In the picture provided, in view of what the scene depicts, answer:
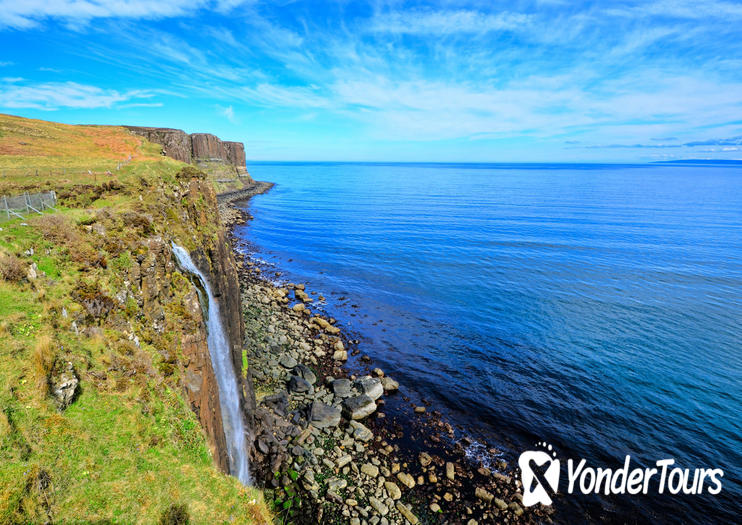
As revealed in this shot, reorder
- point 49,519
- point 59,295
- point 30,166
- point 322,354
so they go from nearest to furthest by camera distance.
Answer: point 49,519 < point 59,295 < point 322,354 < point 30,166

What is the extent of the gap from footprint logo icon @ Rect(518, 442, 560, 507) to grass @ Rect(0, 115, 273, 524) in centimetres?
1484

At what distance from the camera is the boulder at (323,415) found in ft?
74.9

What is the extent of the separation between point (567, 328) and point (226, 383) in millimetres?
32287

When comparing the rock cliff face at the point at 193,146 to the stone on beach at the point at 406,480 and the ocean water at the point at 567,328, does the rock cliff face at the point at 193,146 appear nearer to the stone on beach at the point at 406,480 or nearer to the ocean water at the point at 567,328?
the ocean water at the point at 567,328

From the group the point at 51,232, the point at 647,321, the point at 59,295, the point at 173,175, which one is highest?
the point at 173,175

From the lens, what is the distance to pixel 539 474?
20188 millimetres

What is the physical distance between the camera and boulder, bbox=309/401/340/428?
22822 mm

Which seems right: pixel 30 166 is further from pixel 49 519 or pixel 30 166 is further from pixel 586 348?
pixel 586 348

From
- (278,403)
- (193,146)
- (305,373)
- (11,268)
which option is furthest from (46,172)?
(193,146)

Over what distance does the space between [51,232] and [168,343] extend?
20.6 ft

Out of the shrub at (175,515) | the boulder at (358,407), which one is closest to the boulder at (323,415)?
the boulder at (358,407)

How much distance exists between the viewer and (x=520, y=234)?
69250 millimetres

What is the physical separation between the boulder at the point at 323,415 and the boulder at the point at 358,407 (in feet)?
2.48

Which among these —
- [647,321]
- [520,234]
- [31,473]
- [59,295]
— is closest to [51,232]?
[59,295]
